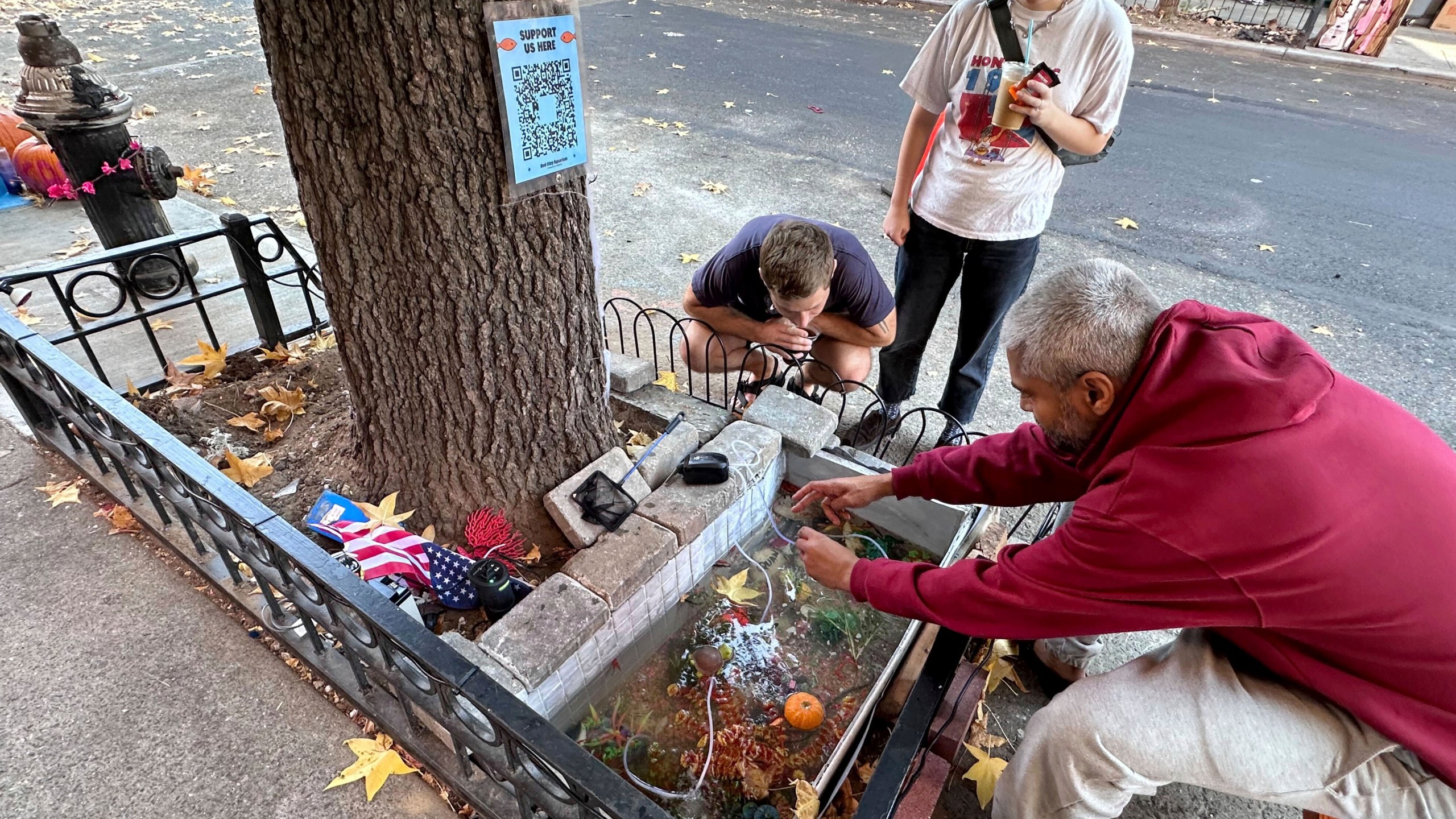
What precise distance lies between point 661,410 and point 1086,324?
5.56 ft

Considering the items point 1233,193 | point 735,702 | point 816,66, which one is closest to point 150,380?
point 735,702

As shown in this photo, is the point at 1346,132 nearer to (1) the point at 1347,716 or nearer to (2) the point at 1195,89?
(2) the point at 1195,89

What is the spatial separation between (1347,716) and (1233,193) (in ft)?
19.5

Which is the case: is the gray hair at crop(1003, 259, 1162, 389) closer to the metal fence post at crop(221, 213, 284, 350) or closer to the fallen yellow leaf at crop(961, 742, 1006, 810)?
the fallen yellow leaf at crop(961, 742, 1006, 810)

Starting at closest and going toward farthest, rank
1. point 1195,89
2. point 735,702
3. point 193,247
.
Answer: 1. point 735,702
2. point 193,247
3. point 1195,89

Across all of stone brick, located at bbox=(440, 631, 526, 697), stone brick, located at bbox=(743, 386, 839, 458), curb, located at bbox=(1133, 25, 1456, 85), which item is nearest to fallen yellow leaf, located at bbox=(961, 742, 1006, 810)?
stone brick, located at bbox=(743, 386, 839, 458)

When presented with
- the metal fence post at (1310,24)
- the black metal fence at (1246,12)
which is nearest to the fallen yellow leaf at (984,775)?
the metal fence post at (1310,24)

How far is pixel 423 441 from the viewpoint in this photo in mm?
2312

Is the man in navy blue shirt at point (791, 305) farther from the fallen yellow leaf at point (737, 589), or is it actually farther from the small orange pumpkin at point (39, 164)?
the small orange pumpkin at point (39, 164)

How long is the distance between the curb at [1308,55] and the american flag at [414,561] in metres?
14.0

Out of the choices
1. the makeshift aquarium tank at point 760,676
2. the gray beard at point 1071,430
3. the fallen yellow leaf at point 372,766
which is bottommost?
the makeshift aquarium tank at point 760,676

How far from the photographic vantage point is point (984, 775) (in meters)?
2.17

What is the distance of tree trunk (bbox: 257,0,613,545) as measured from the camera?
1.66 m

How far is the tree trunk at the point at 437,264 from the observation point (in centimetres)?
166
